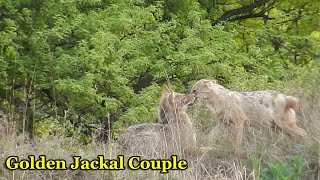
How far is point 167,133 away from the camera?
25.4 feet

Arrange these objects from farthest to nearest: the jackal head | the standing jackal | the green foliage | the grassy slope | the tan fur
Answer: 1. the jackal head
2. the tan fur
3. the standing jackal
4. the grassy slope
5. the green foliage

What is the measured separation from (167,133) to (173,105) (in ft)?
1.59

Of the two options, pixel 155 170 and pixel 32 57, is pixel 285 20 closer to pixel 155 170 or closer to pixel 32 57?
pixel 32 57

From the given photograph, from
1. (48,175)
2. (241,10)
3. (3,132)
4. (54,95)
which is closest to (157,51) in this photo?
(54,95)

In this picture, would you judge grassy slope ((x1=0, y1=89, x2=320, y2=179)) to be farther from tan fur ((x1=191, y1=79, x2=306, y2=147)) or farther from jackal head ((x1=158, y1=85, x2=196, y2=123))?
jackal head ((x1=158, y1=85, x2=196, y2=123))

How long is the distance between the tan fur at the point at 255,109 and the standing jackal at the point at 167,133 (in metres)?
0.39

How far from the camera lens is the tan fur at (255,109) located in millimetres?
7895

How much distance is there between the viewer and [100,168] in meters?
6.97

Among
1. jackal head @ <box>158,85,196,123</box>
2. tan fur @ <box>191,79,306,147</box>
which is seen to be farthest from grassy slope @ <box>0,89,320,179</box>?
jackal head @ <box>158,85,196,123</box>

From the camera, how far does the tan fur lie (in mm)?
7895

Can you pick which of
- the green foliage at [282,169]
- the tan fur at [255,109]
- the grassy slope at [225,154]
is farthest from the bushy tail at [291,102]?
the green foliage at [282,169]

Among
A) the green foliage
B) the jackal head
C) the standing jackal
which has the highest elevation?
the jackal head

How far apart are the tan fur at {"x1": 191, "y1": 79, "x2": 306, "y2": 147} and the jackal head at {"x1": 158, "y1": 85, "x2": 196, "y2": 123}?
325mm

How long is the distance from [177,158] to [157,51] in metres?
7.14
